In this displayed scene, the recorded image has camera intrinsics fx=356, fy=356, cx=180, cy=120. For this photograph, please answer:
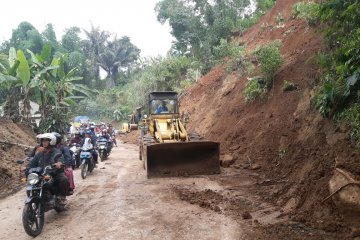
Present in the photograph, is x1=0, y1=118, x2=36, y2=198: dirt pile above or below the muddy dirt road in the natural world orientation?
above

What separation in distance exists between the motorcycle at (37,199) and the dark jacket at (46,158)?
21 cm

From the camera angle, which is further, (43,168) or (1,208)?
(1,208)

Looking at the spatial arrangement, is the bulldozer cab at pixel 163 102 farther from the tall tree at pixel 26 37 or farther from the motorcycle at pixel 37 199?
the tall tree at pixel 26 37

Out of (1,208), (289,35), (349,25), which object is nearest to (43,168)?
(1,208)

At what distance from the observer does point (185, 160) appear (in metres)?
10.3

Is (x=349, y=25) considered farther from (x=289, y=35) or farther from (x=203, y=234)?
(x=289, y=35)

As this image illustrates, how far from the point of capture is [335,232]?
16.9ft

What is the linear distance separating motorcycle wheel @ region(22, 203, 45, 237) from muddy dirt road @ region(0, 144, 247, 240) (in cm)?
13

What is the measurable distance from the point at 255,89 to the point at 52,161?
339 inches

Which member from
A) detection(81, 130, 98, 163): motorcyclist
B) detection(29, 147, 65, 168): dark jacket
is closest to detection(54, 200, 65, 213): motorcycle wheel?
detection(29, 147, 65, 168): dark jacket

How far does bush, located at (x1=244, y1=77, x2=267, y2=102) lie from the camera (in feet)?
43.0

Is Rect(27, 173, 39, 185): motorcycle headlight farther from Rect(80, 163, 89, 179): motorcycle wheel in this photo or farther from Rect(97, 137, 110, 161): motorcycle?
Rect(97, 137, 110, 161): motorcycle

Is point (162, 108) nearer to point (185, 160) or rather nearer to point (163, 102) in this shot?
point (163, 102)

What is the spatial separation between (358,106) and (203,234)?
3.88m
